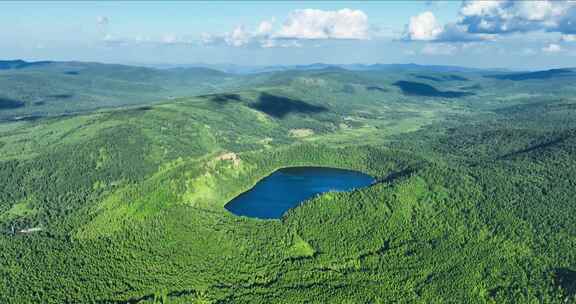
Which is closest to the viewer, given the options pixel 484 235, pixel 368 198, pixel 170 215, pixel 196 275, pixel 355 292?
pixel 355 292

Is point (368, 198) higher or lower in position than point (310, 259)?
higher

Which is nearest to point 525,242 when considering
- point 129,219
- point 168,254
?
point 168,254

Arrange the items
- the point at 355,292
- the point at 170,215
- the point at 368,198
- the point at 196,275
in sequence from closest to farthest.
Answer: the point at 355,292, the point at 196,275, the point at 170,215, the point at 368,198

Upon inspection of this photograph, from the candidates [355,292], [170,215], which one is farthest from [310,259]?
[170,215]

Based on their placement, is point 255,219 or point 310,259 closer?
point 310,259

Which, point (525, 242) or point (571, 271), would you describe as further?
point (525, 242)

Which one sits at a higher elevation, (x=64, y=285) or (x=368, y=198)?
(x=368, y=198)

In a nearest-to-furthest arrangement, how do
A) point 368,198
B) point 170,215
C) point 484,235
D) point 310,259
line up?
point 310,259
point 484,235
point 170,215
point 368,198

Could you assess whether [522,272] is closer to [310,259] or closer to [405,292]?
[405,292]

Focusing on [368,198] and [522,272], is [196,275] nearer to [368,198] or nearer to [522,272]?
[368,198]
